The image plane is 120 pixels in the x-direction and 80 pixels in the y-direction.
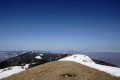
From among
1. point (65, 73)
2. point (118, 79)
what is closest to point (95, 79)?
point (118, 79)

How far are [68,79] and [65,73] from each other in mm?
3579

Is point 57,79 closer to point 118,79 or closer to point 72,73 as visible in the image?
point 72,73

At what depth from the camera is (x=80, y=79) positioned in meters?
20.8

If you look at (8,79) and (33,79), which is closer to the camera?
(33,79)

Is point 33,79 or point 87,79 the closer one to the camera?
point 87,79

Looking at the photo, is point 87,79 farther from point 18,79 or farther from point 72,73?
point 18,79

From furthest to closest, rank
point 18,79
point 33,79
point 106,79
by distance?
point 18,79, point 33,79, point 106,79

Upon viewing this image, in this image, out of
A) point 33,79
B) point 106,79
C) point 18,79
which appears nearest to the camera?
point 106,79

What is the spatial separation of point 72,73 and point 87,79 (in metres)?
4.23

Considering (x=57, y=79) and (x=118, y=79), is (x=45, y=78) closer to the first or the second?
(x=57, y=79)

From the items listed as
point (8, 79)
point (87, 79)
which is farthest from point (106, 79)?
point (8, 79)

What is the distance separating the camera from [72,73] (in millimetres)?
24391

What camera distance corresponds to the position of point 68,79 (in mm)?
20906

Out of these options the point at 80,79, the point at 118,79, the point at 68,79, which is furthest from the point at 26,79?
the point at 118,79
